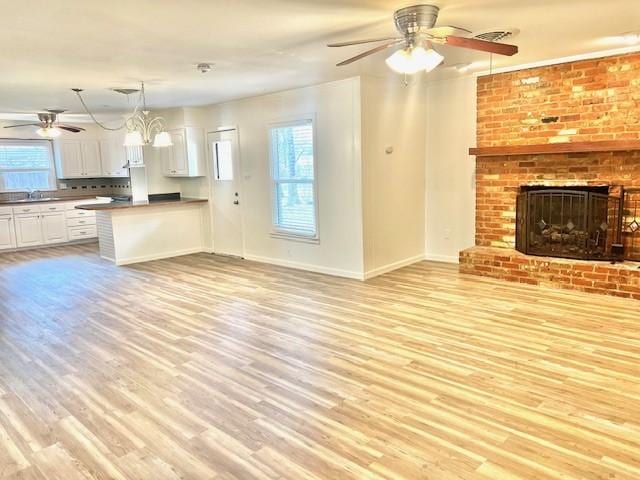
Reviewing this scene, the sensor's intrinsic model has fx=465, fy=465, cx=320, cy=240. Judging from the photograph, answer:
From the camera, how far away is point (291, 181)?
247 inches

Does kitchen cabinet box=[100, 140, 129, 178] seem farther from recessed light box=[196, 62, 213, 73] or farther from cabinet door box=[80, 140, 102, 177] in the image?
recessed light box=[196, 62, 213, 73]

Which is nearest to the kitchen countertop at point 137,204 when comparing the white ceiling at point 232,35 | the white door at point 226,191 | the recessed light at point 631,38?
the white door at point 226,191

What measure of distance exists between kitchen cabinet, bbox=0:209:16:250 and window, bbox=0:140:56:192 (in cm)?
91

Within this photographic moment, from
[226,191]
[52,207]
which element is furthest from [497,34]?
[52,207]

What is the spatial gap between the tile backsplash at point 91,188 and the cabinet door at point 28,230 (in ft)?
2.78

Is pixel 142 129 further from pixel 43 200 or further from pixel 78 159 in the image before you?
pixel 78 159

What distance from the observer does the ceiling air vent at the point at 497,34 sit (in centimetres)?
366

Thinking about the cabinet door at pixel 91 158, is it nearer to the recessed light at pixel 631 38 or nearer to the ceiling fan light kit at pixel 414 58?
the ceiling fan light kit at pixel 414 58

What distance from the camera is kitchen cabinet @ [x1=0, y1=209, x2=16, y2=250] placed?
8180mm

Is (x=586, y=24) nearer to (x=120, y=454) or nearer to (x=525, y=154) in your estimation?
(x=525, y=154)

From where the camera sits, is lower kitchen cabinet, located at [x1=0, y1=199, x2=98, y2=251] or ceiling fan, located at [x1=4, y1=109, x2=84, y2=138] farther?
lower kitchen cabinet, located at [x1=0, y1=199, x2=98, y2=251]

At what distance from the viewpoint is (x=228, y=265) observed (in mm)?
6785

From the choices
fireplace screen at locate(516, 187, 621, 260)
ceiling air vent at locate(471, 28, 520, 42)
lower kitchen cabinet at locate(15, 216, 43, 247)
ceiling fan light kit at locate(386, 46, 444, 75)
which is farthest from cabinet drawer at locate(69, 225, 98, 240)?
ceiling air vent at locate(471, 28, 520, 42)

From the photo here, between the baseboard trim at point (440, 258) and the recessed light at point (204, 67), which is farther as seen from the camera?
the baseboard trim at point (440, 258)
